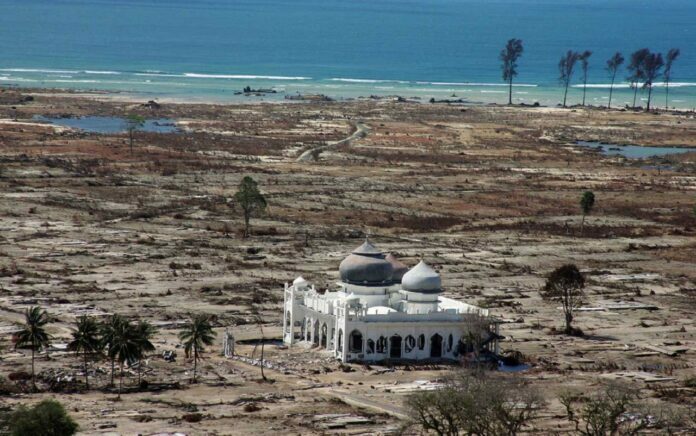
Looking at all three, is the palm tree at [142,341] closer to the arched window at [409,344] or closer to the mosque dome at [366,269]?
the mosque dome at [366,269]

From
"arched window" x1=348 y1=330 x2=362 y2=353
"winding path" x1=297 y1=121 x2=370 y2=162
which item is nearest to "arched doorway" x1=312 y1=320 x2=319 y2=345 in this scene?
"arched window" x1=348 y1=330 x2=362 y2=353

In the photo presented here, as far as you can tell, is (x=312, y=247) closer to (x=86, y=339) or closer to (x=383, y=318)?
(x=383, y=318)

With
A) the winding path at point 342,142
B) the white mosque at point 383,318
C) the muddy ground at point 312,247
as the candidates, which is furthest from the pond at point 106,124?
the white mosque at point 383,318

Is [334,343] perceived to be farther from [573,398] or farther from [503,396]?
[503,396]

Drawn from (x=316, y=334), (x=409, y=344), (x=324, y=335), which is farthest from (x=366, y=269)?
(x=409, y=344)

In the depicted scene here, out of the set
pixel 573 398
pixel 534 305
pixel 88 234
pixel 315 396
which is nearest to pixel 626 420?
pixel 573 398
